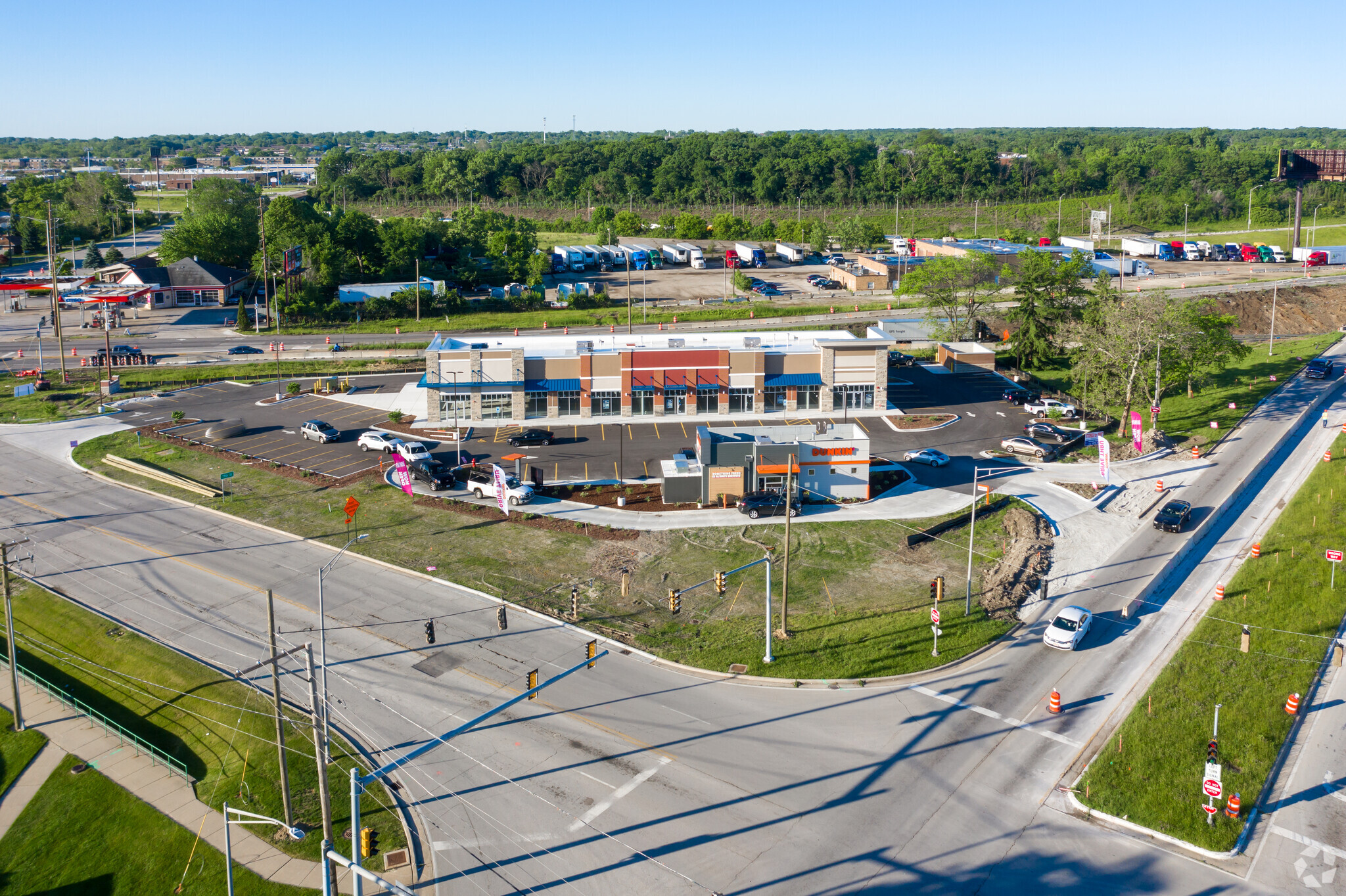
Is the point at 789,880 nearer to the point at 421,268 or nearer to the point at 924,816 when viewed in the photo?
the point at 924,816

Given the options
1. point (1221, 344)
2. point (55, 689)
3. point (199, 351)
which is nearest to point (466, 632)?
point (55, 689)

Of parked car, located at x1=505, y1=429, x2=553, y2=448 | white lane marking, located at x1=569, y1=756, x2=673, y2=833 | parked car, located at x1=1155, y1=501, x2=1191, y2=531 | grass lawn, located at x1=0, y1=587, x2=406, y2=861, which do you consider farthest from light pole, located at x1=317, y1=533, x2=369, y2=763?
parked car, located at x1=1155, y1=501, x2=1191, y2=531

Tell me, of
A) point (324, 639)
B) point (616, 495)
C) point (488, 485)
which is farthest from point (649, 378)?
point (324, 639)

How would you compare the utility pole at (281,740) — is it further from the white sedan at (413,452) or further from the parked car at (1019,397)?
the parked car at (1019,397)

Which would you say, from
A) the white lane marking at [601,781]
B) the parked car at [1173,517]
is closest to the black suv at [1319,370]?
the parked car at [1173,517]

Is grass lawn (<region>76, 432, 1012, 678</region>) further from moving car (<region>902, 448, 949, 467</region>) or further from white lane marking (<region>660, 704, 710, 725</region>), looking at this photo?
moving car (<region>902, 448, 949, 467</region>)

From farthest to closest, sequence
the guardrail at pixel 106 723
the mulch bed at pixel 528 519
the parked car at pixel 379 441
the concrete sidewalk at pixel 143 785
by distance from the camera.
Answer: the parked car at pixel 379 441 → the mulch bed at pixel 528 519 → the guardrail at pixel 106 723 → the concrete sidewalk at pixel 143 785
